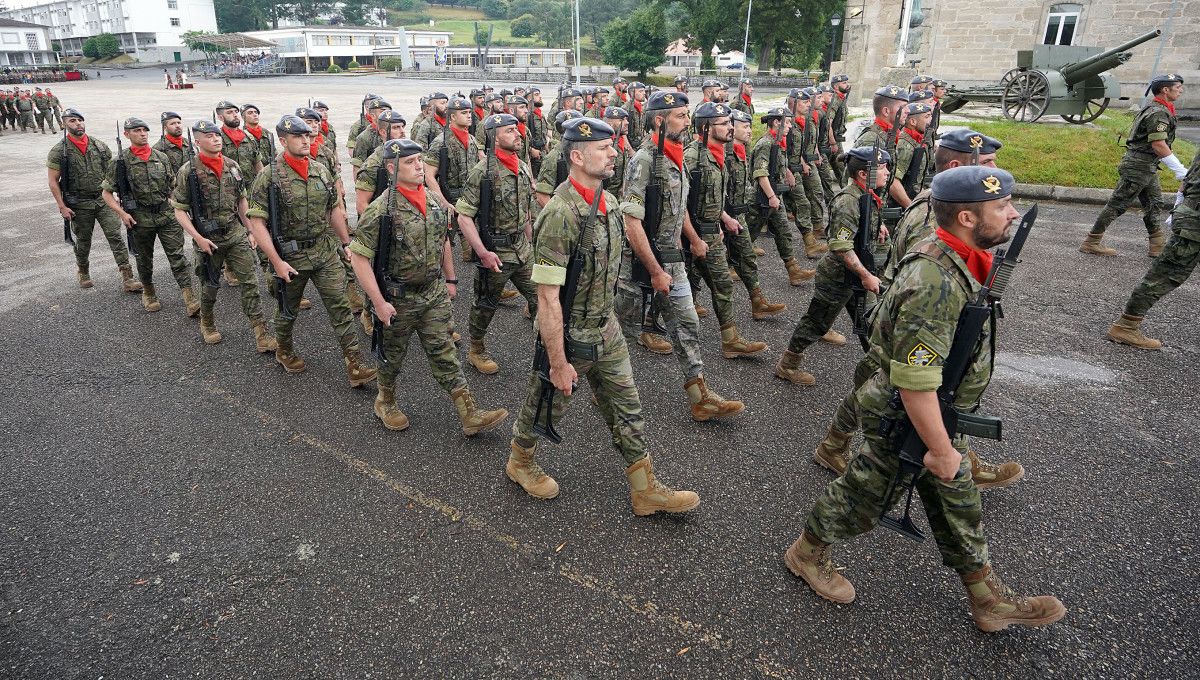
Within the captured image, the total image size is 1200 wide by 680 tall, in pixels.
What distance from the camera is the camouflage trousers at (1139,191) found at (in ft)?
26.7

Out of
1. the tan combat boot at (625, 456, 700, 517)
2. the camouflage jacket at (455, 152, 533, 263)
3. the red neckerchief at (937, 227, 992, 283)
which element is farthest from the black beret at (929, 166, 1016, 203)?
the camouflage jacket at (455, 152, 533, 263)

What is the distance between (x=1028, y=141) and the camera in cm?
1512

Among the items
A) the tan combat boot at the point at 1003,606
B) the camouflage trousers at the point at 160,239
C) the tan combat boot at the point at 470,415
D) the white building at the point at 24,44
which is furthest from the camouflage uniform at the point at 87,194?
the white building at the point at 24,44

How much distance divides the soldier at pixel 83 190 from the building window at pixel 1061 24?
2952cm

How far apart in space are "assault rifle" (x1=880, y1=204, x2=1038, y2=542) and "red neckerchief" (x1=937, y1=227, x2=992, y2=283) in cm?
8

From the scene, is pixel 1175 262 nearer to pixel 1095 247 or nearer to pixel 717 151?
pixel 1095 247

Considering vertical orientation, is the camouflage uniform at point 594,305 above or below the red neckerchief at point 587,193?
below

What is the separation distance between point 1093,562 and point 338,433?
4.98m

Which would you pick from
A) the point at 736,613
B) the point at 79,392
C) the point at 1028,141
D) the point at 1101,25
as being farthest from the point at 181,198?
the point at 1101,25

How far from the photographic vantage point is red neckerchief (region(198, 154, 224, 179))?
6.50 m

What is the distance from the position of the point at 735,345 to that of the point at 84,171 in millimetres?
8019

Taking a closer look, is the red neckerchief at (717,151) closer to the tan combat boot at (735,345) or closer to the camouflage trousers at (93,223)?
the tan combat boot at (735,345)

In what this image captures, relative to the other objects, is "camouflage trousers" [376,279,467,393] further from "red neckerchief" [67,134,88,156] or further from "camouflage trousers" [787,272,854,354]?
"red neckerchief" [67,134,88,156]

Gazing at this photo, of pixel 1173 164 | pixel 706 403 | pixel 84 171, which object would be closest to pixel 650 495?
pixel 706 403
